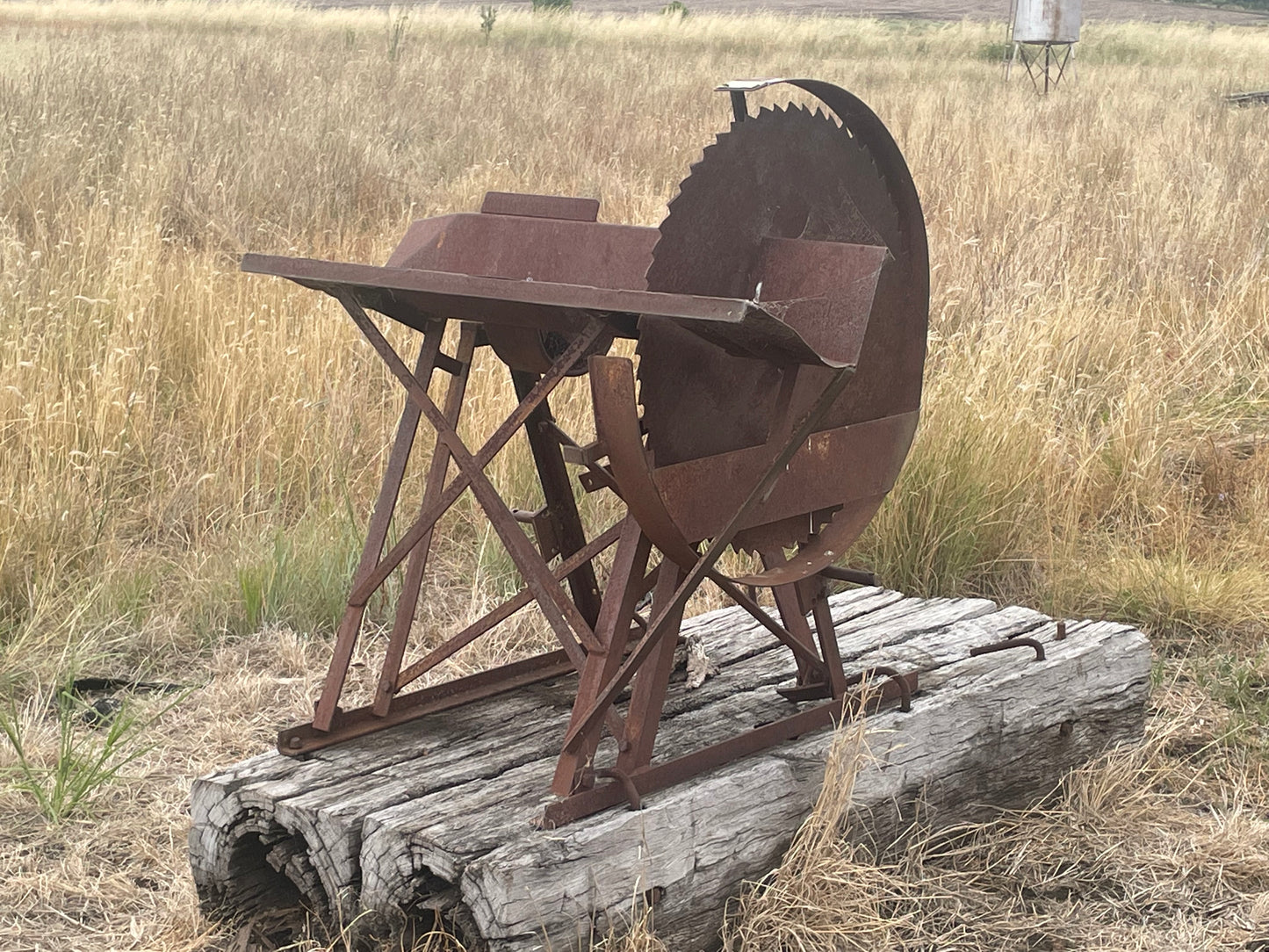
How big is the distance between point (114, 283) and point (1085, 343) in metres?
3.66

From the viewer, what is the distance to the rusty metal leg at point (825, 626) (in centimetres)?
259

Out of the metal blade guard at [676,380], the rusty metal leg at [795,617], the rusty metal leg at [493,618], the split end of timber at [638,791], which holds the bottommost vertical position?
the split end of timber at [638,791]

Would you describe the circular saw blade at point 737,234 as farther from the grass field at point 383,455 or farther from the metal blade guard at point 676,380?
the grass field at point 383,455

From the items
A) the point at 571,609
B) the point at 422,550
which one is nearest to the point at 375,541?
the point at 422,550

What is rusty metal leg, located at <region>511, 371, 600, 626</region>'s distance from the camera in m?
2.55

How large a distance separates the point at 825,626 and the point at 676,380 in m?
0.70

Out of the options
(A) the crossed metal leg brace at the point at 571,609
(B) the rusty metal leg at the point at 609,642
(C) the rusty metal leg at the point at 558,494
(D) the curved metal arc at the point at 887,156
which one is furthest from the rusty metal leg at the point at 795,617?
(D) the curved metal arc at the point at 887,156

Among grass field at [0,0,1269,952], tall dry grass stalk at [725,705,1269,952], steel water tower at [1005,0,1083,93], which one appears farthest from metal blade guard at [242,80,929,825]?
steel water tower at [1005,0,1083,93]

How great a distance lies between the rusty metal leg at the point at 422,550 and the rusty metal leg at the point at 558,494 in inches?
6.5

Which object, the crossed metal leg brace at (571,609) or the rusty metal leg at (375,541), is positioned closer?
the crossed metal leg brace at (571,609)

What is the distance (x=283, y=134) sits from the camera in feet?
25.4

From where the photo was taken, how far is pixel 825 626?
8.52ft

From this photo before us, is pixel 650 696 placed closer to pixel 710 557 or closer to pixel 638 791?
pixel 638 791

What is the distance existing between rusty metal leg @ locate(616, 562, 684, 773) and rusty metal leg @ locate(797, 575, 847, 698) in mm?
431
